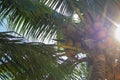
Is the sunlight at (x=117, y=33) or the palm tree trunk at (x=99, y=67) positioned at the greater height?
the sunlight at (x=117, y=33)

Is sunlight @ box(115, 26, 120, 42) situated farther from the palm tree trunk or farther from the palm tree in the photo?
the palm tree trunk

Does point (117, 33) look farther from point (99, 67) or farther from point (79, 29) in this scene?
point (99, 67)

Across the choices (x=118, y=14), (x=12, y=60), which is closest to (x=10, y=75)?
(x=12, y=60)

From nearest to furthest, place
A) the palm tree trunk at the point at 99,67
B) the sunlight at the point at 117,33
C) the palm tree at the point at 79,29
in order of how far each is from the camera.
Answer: the palm tree trunk at the point at 99,67 → the palm tree at the point at 79,29 → the sunlight at the point at 117,33

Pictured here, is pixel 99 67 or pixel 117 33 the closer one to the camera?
pixel 99 67

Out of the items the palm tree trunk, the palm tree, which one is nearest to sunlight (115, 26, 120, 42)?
the palm tree

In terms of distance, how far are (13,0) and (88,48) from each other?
6.93 ft

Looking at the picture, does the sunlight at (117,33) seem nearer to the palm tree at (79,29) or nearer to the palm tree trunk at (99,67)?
the palm tree at (79,29)

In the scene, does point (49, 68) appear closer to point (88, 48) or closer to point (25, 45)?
point (25, 45)

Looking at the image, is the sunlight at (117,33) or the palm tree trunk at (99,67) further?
the sunlight at (117,33)

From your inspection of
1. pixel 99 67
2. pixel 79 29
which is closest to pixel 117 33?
pixel 79 29

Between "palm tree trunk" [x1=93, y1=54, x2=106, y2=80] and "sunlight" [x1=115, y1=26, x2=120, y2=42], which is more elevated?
"sunlight" [x1=115, y1=26, x2=120, y2=42]

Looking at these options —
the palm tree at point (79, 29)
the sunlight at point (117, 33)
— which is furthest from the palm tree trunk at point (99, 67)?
the sunlight at point (117, 33)

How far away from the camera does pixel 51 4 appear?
19.3 ft
